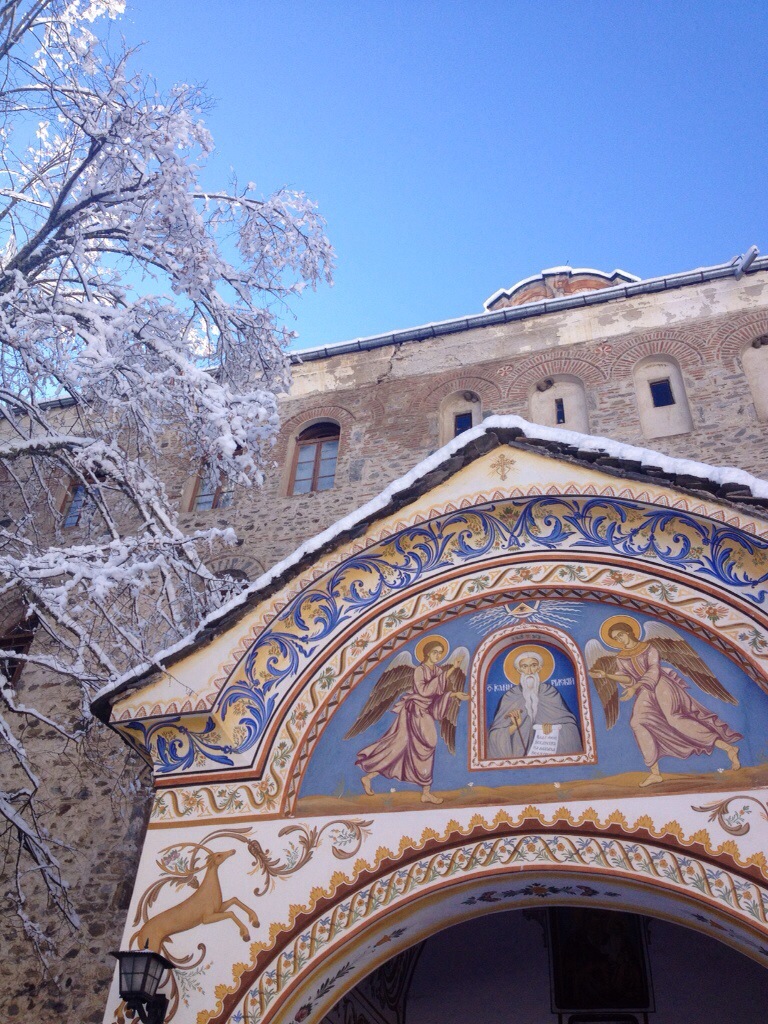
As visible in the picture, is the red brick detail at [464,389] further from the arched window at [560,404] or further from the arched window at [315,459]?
the arched window at [315,459]

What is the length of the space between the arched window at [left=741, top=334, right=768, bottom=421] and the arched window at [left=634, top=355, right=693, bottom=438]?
709 millimetres

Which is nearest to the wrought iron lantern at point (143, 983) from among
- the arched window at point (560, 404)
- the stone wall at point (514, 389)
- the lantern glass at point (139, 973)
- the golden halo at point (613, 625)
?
the lantern glass at point (139, 973)

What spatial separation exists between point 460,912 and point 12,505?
8864 millimetres

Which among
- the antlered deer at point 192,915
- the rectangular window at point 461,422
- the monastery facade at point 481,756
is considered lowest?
the antlered deer at point 192,915

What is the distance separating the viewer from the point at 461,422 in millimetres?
11727

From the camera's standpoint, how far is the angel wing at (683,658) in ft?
→ 18.8

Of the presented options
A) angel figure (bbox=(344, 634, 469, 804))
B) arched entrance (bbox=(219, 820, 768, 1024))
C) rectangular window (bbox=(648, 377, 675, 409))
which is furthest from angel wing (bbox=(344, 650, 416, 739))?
rectangular window (bbox=(648, 377, 675, 409))

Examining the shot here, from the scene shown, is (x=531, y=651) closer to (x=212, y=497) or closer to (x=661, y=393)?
(x=661, y=393)

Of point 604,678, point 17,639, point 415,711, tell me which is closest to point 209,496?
point 17,639

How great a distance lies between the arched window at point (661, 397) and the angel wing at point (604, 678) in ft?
16.0

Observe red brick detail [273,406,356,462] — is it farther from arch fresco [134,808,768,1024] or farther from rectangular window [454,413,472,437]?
arch fresco [134,808,768,1024]

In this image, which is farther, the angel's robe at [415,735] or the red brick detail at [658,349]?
the red brick detail at [658,349]

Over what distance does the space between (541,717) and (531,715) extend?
0.07m

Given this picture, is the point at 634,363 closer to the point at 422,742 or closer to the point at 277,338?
the point at 277,338
